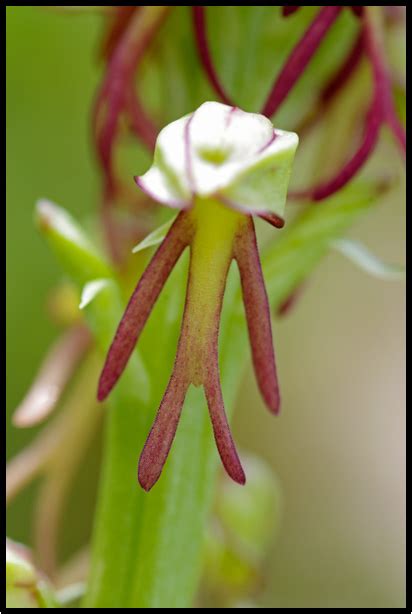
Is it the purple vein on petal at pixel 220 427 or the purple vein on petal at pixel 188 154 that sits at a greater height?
the purple vein on petal at pixel 188 154

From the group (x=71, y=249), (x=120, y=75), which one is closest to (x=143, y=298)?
(x=71, y=249)

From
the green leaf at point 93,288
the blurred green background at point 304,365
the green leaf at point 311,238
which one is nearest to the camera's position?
the green leaf at point 93,288

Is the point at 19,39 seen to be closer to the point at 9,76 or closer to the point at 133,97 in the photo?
the point at 9,76

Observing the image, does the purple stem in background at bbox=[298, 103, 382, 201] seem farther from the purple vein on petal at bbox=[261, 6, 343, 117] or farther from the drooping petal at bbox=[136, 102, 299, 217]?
the drooping petal at bbox=[136, 102, 299, 217]

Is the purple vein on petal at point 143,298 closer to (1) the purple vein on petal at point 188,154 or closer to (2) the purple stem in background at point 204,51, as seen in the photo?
(1) the purple vein on petal at point 188,154

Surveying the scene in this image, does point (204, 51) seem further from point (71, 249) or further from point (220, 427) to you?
point (220, 427)

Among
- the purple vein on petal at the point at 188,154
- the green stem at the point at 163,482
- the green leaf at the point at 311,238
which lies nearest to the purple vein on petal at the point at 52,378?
the green stem at the point at 163,482
